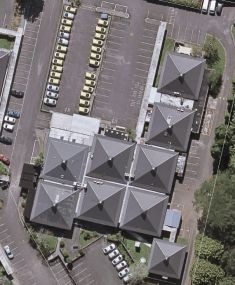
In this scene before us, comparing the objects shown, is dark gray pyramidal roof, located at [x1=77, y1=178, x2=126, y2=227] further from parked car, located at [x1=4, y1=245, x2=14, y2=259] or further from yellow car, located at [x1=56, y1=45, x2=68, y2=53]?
yellow car, located at [x1=56, y1=45, x2=68, y2=53]

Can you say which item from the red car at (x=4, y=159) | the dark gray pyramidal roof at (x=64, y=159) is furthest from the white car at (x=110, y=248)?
the red car at (x=4, y=159)

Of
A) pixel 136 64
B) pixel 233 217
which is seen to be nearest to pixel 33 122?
pixel 136 64

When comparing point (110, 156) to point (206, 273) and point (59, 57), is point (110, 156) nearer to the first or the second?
point (59, 57)

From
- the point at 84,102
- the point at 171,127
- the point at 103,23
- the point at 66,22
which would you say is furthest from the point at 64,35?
the point at 171,127

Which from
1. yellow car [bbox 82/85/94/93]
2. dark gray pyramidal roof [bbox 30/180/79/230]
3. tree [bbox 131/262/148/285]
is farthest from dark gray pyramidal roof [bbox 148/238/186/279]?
yellow car [bbox 82/85/94/93]

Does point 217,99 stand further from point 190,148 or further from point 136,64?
point 136,64

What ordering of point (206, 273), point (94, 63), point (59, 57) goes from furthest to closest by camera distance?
1. point (94, 63)
2. point (59, 57)
3. point (206, 273)
